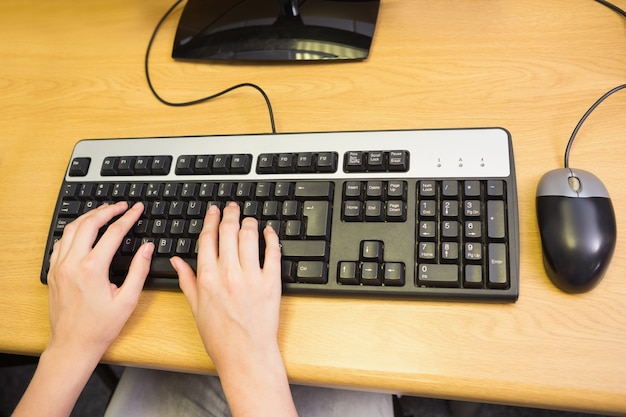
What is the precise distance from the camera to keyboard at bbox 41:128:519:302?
0.47m

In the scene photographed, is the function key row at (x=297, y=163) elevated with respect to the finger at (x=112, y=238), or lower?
elevated

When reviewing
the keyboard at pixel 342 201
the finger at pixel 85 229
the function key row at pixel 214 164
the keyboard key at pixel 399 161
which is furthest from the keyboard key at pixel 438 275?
the finger at pixel 85 229

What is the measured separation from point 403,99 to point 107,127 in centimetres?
37

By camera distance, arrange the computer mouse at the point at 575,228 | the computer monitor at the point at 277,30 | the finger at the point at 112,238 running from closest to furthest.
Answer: the computer mouse at the point at 575,228 → the finger at the point at 112,238 → the computer monitor at the point at 277,30

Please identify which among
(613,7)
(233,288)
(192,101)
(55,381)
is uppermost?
(613,7)

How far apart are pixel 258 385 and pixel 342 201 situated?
190mm

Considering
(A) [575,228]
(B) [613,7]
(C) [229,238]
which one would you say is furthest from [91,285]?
(B) [613,7]

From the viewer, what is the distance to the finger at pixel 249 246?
1.66 ft

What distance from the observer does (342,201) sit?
1.71 feet

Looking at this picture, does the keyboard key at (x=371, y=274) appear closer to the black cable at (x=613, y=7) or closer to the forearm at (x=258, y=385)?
the forearm at (x=258, y=385)

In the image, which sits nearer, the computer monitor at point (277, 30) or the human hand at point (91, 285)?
the human hand at point (91, 285)

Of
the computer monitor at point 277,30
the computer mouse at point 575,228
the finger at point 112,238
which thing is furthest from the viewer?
the computer monitor at point 277,30

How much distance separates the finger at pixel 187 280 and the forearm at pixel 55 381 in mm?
114

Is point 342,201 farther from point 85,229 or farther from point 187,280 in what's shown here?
point 85,229
